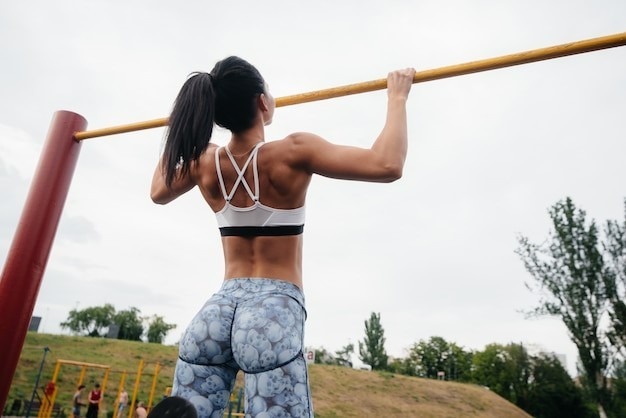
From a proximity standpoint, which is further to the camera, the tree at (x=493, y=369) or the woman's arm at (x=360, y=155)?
the tree at (x=493, y=369)

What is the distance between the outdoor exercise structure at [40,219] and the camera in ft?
8.93

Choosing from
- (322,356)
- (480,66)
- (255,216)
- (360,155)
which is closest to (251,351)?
(255,216)

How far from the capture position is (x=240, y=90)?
1792 millimetres

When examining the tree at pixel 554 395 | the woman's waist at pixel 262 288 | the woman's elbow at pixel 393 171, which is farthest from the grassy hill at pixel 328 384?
the woman's elbow at pixel 393 171

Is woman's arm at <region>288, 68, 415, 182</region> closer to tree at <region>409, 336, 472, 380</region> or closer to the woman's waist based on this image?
Result: the woman's waist

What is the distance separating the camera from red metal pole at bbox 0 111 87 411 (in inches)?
109

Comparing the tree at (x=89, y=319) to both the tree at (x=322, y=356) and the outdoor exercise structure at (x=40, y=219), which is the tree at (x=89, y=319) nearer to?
the tree at (x=322, y=356)

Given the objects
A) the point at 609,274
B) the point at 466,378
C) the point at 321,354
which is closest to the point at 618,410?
the point at 609,274

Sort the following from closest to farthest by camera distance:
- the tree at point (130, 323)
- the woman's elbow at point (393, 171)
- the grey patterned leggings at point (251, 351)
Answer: the grey patterned leggings at point (251, 351)
the woman's elbow at point (393, 171)
the tree at point (130, 323)

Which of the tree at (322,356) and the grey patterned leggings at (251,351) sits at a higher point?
the tree at (322,356)

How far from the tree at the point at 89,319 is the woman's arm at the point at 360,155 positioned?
77.6 m

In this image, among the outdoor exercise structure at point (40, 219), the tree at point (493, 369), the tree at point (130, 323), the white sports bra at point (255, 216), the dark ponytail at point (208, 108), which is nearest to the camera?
the white sports bra at point (255, 216)

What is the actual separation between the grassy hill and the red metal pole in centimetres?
1984

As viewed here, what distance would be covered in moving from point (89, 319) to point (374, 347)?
153 ft
